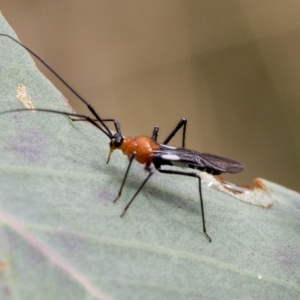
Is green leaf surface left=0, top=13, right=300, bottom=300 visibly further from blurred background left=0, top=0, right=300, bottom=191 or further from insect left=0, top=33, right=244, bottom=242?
blurred background left=0, top=0, right=300, bottom=191

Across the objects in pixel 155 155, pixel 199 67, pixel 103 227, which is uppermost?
pixel 199 67

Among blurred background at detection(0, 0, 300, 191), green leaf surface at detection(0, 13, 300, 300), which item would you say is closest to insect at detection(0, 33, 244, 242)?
green leaf surface at detection(0, 13, 300, 300)

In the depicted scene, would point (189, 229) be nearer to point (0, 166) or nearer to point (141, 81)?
point (0, 166)

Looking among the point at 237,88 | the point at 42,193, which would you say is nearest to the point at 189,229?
the point at 42,193

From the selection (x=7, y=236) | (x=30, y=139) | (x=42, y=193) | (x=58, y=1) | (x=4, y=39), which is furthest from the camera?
(x=58, y=1)

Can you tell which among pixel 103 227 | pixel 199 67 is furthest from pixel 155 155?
pixel 199 67

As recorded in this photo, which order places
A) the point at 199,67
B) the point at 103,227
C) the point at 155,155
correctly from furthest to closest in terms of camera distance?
the point at 199,67 < the point at 155,155 < the point at 103,227

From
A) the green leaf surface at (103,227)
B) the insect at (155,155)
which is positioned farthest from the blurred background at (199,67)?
the green leaf surface at (103,227)

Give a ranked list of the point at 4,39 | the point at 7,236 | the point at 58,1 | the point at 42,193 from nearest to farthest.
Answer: the point at 7,236
the point at 42,193
the point at 4,39
the point at 58,1

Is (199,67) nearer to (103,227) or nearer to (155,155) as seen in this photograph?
(155,155)
